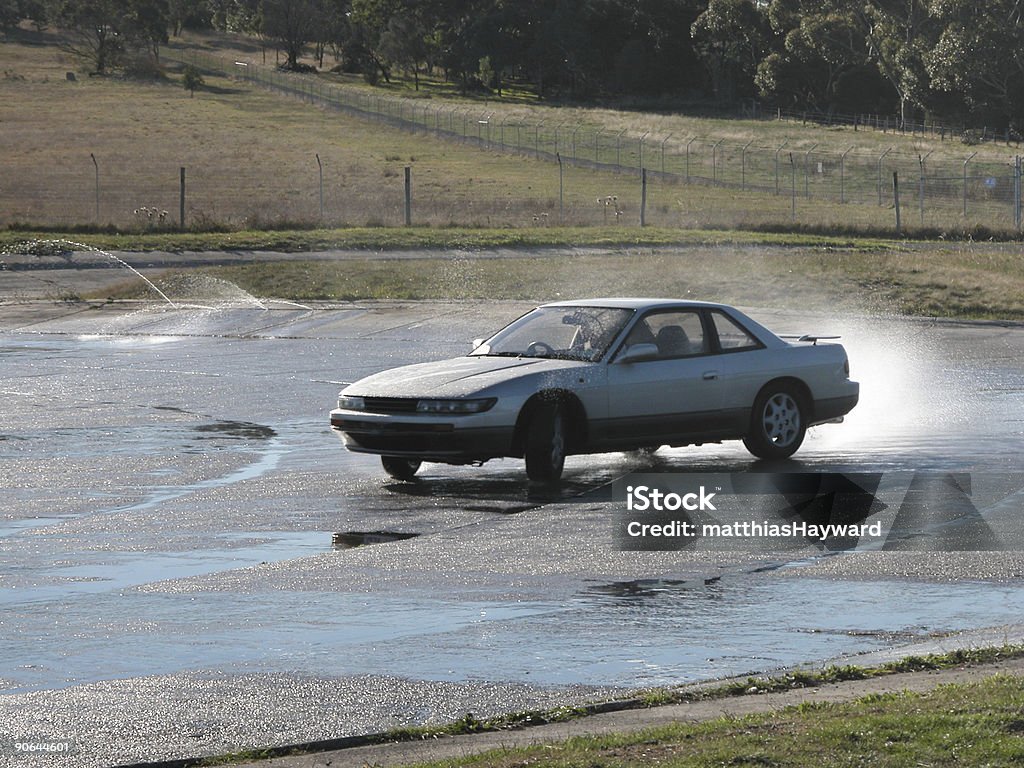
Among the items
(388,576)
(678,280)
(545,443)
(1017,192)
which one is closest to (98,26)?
(1017,192)

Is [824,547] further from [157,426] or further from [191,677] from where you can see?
[157,426]

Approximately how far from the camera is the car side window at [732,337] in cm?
1419

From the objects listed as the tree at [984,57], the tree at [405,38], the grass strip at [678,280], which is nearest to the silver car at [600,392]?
the grass strip at [678,280]

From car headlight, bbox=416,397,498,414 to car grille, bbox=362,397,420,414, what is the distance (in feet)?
0.35

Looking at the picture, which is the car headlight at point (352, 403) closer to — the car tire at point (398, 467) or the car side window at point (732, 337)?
the car tire at point (398, 467)

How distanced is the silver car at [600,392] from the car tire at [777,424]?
0.01 metres

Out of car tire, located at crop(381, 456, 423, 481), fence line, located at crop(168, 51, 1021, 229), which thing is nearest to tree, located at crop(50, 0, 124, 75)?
fence line, located at crop(168, 51, 1021, 229)

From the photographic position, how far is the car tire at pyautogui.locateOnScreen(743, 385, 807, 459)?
1406cm

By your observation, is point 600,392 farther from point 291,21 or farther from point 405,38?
point 291,21

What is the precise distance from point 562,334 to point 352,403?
1.84 m

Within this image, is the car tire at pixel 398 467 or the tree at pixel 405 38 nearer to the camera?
the car tire at pixel 398 467

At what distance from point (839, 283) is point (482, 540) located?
2198 cm

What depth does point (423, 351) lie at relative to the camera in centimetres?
2386

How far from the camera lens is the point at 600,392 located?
43.0ft
